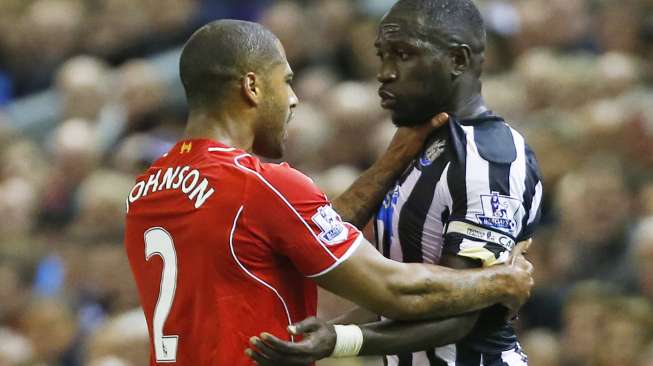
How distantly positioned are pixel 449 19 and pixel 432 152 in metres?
0.45

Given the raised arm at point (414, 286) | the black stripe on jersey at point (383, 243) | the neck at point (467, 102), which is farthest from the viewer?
the black stripe on jersey at point (383, 243)

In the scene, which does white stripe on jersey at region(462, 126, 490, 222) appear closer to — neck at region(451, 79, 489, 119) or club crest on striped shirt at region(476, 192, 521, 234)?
club crest on striped shirt at region(476, 192, 521, 234)

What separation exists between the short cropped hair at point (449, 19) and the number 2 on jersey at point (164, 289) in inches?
43.1

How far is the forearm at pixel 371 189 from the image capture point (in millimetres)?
5043

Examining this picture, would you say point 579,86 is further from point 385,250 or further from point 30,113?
point 30,113

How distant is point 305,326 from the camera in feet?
14.6

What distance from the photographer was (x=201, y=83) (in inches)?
182

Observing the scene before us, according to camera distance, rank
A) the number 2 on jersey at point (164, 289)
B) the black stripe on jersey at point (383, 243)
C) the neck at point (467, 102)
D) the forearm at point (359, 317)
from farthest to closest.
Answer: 1. the forearm at point (359, 317)
2. the black stripe on jersey at point (383, 243)
3. the neck at point (467, 102)
4. the number 2 on jersey at point (164, 289)

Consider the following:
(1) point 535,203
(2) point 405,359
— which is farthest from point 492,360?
(1) point 535,203

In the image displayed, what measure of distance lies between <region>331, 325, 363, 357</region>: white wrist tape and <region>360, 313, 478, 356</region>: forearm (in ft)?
0.06

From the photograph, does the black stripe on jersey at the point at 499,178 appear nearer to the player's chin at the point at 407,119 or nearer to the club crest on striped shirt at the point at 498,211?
the club crest on striped shirt at the point at 498,211

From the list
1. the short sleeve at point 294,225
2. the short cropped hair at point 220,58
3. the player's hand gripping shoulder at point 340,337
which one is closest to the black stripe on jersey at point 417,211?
the player's hand gripping shoulder at point 340,337

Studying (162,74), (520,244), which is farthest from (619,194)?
(162,74)

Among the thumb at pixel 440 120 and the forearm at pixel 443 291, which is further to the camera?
the thumb at pixel 440 120
